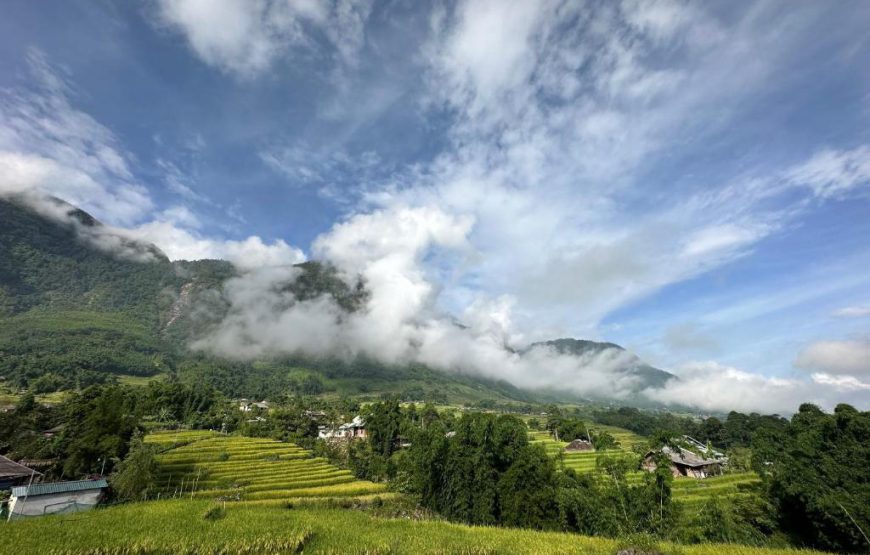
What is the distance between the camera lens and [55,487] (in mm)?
35219

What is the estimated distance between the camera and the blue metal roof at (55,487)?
32.3 metres

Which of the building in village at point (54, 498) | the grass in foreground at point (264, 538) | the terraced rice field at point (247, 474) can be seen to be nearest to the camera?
the grass in foreground at point (264, 538)

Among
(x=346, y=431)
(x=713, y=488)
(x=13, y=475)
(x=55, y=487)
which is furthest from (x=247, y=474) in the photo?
(x=346, y=431)

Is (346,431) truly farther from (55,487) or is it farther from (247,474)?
(55,487)

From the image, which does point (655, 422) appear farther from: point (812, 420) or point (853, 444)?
point (853, 444)

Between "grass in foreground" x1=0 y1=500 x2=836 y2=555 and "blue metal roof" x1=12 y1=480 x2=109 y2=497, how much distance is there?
40.0ft

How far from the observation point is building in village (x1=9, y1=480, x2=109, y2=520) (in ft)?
106

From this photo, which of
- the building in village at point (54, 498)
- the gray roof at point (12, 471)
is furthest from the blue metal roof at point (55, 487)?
the gray roof at point (12, 471)

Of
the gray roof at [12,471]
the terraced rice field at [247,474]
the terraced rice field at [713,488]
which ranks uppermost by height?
the terraced rice field at [713,488]

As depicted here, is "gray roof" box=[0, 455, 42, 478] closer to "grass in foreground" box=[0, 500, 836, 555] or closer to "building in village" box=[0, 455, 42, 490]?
"building in village" box=[0, 455, 42, 490]

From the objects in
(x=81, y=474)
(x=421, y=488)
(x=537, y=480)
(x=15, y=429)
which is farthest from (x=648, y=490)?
(x=15, y=429)

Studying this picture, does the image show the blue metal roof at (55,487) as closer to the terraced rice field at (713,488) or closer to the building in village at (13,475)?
the building in village at (13,475)

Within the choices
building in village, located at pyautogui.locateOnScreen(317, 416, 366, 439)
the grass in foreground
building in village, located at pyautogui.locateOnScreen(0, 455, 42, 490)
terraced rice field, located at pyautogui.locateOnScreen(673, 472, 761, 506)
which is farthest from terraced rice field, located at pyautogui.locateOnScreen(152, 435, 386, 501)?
building in village, located at pyautogui.locateOnScreen(317, 416, 366, 439)

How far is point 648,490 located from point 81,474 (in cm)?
6551
